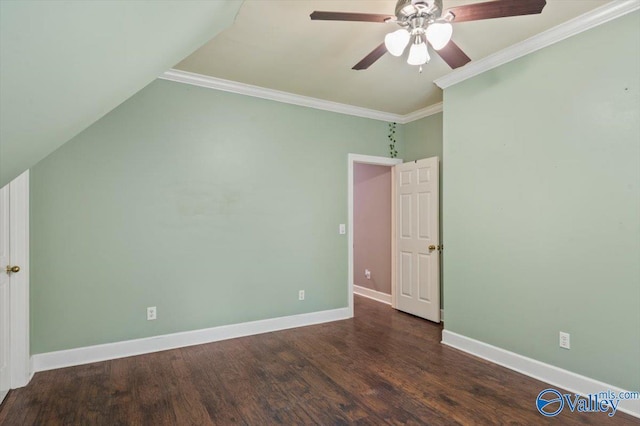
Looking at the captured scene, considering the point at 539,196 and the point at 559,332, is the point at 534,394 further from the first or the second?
the point at 539,196

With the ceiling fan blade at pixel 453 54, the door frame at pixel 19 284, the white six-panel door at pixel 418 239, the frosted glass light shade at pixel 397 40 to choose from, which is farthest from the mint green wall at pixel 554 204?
the door frame at pixel 19 284

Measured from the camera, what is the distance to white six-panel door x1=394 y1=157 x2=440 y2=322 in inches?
167

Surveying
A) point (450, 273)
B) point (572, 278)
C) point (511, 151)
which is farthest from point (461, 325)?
point (511, 151)

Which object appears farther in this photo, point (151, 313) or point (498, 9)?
point (151, 313)

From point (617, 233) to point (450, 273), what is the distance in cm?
149

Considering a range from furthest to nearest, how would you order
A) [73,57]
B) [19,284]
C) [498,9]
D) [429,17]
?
[19,284] < [429,17] < [498,9] < [73,57]

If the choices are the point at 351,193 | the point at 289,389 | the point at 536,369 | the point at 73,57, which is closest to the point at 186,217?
the point at 289,389

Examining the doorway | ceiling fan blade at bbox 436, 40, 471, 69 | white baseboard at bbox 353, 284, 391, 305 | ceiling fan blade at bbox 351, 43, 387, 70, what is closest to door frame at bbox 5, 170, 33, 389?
the doorway

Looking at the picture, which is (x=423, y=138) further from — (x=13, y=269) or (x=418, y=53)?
(x=13, y=269)

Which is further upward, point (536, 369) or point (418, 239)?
point (418, 239)

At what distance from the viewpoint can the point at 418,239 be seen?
176 inches

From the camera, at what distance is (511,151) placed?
3.01 metres

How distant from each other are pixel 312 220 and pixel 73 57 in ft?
10.9

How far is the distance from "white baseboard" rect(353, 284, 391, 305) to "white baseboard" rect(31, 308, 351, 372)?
1.16m
